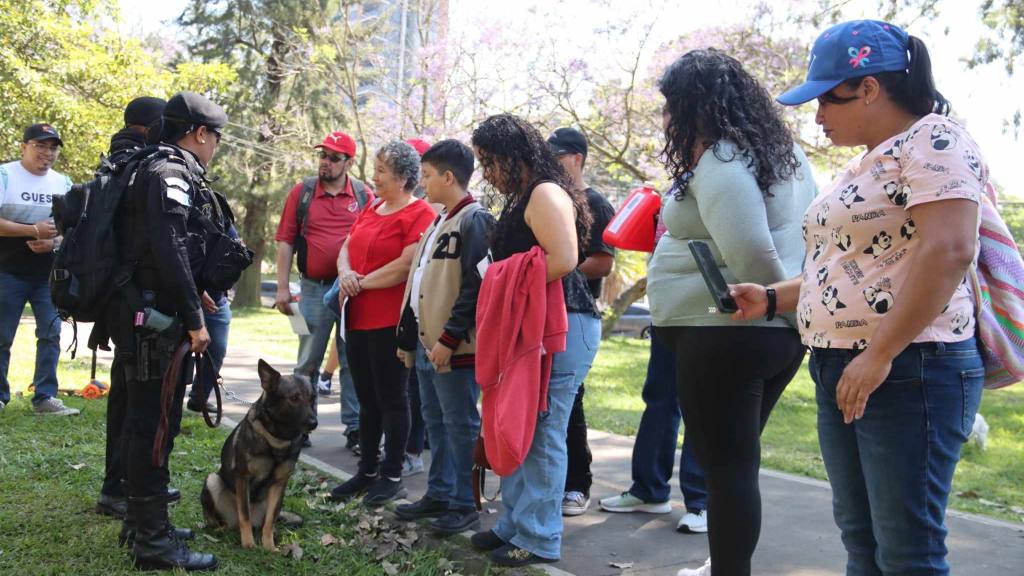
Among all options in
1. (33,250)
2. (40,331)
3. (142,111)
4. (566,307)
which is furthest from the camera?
(40,331)

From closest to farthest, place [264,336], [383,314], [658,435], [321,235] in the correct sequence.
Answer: [658,435], [383,314], [321,235], [264,336]

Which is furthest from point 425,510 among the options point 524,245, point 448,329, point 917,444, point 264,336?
point 264,336

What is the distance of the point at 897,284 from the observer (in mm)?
2402

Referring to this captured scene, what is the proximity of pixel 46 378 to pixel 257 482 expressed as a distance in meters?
3.76

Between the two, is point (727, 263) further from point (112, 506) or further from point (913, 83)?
point (112, 506)

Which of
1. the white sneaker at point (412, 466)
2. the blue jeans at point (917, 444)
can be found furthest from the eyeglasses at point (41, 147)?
the blue jeans at point (917, 444)

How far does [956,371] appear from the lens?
2.39m

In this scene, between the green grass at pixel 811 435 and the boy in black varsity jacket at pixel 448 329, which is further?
the green grass at pixel 811 435

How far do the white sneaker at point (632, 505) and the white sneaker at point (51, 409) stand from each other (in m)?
4.63

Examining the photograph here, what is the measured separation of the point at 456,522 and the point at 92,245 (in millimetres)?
2261

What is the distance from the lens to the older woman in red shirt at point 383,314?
17.4ft

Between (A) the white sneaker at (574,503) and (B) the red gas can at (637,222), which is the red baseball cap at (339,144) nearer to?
(A) the white sneaker at (574,503)

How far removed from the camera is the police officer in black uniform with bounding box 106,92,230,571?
12.8ft

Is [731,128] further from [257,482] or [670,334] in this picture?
[257,482]
